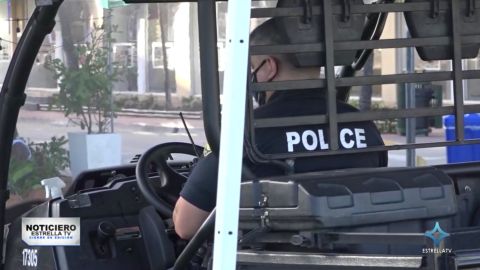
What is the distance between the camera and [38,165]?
9094 millimetres

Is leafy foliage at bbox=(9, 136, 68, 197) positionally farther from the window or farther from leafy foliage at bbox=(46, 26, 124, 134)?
the window

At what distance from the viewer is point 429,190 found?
2463mm

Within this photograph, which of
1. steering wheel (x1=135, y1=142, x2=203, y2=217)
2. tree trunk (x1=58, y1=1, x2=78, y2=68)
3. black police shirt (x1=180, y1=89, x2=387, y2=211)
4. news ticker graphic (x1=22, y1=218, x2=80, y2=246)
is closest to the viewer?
black police shirt (x1=180, y1=89, x2=387, y2=211)

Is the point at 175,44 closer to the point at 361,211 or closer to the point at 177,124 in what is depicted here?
the point at 177,124

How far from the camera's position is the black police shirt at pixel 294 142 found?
2.53 m

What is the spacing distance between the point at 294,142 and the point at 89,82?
760 centimetres

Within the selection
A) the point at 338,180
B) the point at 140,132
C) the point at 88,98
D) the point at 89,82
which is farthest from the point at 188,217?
the point at 140,132

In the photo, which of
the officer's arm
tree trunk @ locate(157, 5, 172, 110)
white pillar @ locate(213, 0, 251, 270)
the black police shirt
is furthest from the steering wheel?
tree trunk @ locate(157, 5, 172, 110)

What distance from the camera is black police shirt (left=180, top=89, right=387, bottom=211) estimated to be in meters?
2.53

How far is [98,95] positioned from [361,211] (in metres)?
8.01

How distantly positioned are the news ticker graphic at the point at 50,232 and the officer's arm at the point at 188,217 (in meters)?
0.67

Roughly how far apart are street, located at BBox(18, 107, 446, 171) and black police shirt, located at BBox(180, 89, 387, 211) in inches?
187

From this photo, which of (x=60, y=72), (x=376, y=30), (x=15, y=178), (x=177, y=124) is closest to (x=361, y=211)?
(x=376, y=30)

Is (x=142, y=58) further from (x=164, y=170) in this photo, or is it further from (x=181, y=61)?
(x=164, y=170)
